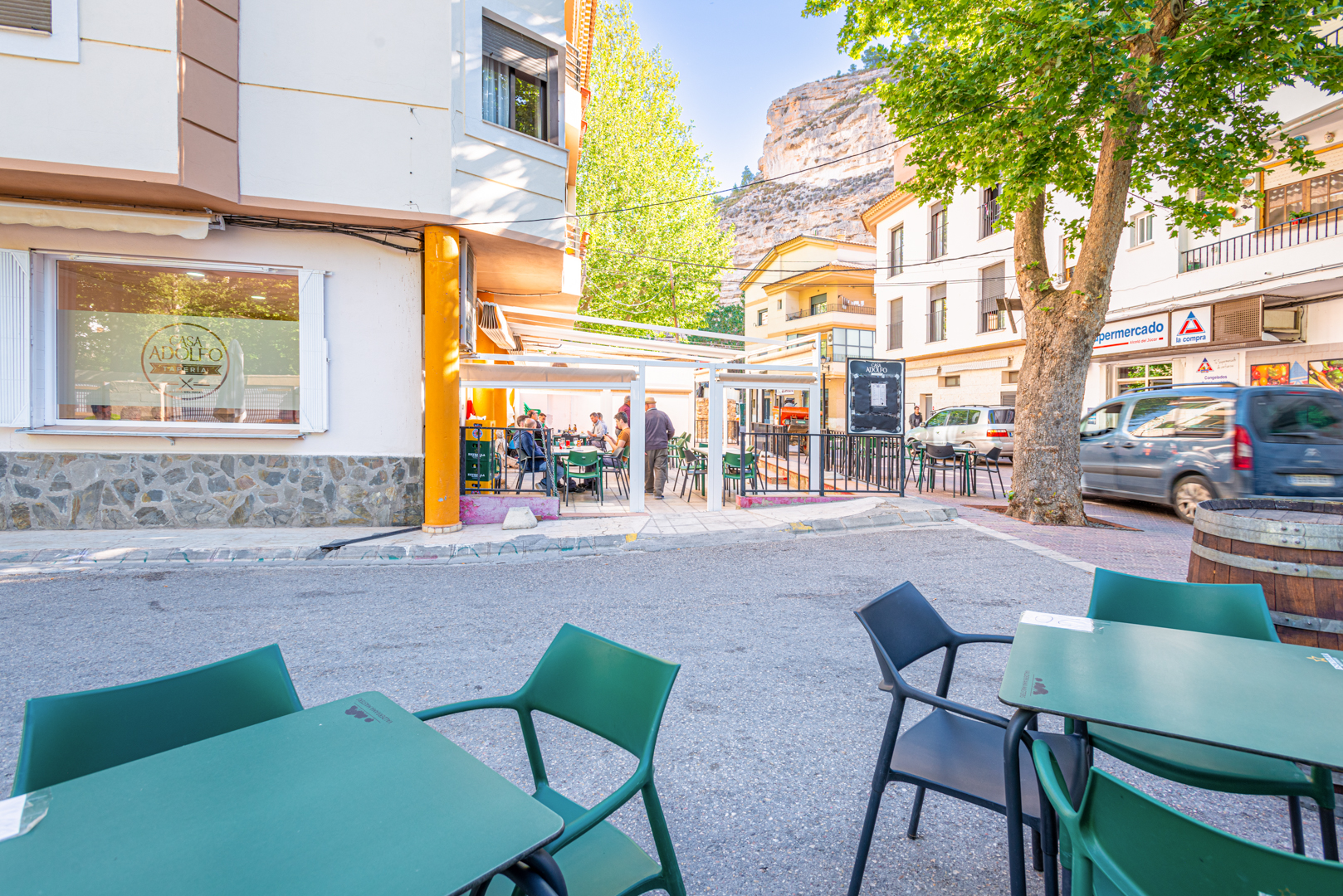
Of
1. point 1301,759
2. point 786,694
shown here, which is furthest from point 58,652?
point 1301,759

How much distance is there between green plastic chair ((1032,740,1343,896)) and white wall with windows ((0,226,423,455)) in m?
8.26

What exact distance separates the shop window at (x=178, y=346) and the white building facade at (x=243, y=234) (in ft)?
0.08

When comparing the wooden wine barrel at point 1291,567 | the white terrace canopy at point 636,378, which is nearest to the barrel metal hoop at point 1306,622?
the wooden wine barrel at point 1291,567

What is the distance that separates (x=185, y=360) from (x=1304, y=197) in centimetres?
2114

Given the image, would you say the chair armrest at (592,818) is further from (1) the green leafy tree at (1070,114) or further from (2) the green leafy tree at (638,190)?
(2) the green leafy tree at (638,190)

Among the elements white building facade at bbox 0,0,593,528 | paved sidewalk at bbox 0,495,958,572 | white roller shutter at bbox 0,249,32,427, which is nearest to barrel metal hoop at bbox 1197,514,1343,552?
paved sidewalk at bbox 0,495,958,572

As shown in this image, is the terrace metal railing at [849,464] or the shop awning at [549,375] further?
the terrace metal railing at [849,464]

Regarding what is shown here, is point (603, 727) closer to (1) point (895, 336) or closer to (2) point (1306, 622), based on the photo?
(2) point (1306, 622)

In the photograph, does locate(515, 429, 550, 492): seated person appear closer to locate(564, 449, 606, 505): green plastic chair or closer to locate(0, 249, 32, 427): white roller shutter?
locate(564, 449, 606, 505): green plastic chair

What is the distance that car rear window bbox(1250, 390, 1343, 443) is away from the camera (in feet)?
23.7

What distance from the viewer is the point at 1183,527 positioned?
834 centimetres

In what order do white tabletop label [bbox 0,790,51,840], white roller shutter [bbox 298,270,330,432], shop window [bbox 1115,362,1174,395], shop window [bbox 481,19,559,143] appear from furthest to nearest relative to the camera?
shop window [bbox 1115,362,1174,395] < shop window [bbox 481,19,559,143] < white roller shutter [bbox 298,270,330,432] < white tabletop label [bbox 0,790,51,840]

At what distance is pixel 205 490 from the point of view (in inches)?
314

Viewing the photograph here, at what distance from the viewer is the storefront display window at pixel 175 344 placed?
26.0 feet
